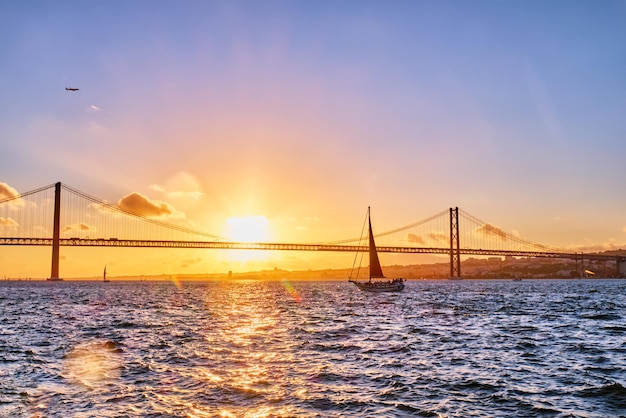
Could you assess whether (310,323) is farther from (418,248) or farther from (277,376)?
(418,248)

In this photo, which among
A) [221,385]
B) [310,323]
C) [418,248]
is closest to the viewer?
[221,385]

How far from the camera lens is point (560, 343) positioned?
26594mm

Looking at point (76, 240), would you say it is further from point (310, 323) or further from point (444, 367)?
point (444, 367)

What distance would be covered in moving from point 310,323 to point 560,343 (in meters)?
15.9

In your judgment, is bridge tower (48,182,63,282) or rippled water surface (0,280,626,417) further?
bridge tower (48,182,63,282)

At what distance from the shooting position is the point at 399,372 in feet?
63.0

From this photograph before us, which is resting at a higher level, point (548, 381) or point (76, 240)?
point (76, 240)

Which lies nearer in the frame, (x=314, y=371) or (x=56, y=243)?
(x=314, y=371)

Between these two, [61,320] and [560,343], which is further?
[61,320]

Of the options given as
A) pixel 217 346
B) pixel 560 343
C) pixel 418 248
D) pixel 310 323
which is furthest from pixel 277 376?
pixel 418 248

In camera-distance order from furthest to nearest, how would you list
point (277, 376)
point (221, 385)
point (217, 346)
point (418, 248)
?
1. point (418, 248)
2. point (217, 346)
3. point (277, 376)
4. point (221, 385)

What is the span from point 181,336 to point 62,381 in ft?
39.7

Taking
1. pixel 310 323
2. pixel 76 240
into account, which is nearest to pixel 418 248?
pixel 76 240

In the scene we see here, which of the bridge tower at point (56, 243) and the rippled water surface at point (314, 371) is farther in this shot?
the bridge tower at point (56, 243)
